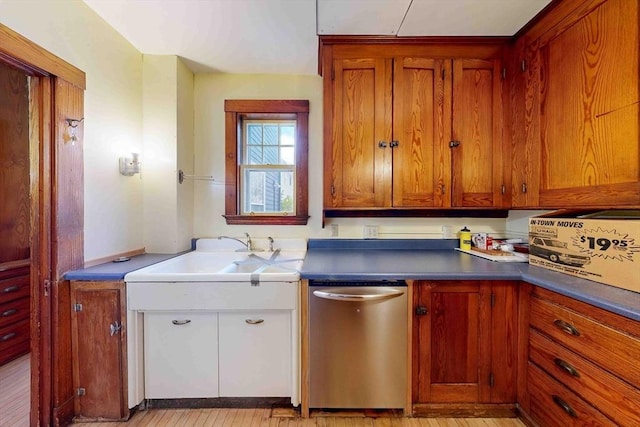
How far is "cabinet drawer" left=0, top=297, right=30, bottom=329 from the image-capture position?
1.99 m

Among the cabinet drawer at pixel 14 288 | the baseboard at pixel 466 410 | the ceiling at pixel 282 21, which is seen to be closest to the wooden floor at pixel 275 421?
the baseboard at pixel 466 410

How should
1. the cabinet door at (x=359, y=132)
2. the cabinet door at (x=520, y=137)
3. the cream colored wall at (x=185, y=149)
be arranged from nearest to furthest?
the cabinet door at (x=520, y=137) < the cabinet door at (x=359, y=132) < the cream colored wall at (x=185, y=149)

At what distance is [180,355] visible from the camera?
5.16ft

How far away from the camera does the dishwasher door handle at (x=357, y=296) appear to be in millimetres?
1451

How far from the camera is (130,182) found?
1.97 metres

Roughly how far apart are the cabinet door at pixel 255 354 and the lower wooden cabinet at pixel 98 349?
0.57 m

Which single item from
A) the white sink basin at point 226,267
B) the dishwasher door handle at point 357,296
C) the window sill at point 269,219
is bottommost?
the dishwasher door handle at point 357,296

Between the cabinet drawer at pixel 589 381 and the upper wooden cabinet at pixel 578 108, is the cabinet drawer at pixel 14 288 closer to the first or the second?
the cabinet drawer at pixel 589 381

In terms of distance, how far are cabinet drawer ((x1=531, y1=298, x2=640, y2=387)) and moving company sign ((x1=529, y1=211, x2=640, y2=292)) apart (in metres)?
0.23

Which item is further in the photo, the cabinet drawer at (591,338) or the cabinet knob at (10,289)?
the cabinet knob at (10,289)

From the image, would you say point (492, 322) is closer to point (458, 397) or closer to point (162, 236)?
point (458, 397)

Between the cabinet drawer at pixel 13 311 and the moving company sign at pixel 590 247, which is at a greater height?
the moving company sign at pixel 590 247

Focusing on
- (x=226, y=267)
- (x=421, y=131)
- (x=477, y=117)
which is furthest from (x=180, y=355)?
(x=477, y=117)

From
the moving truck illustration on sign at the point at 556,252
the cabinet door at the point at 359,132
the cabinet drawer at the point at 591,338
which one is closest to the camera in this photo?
the cabinet drawer at the point at 591,338
